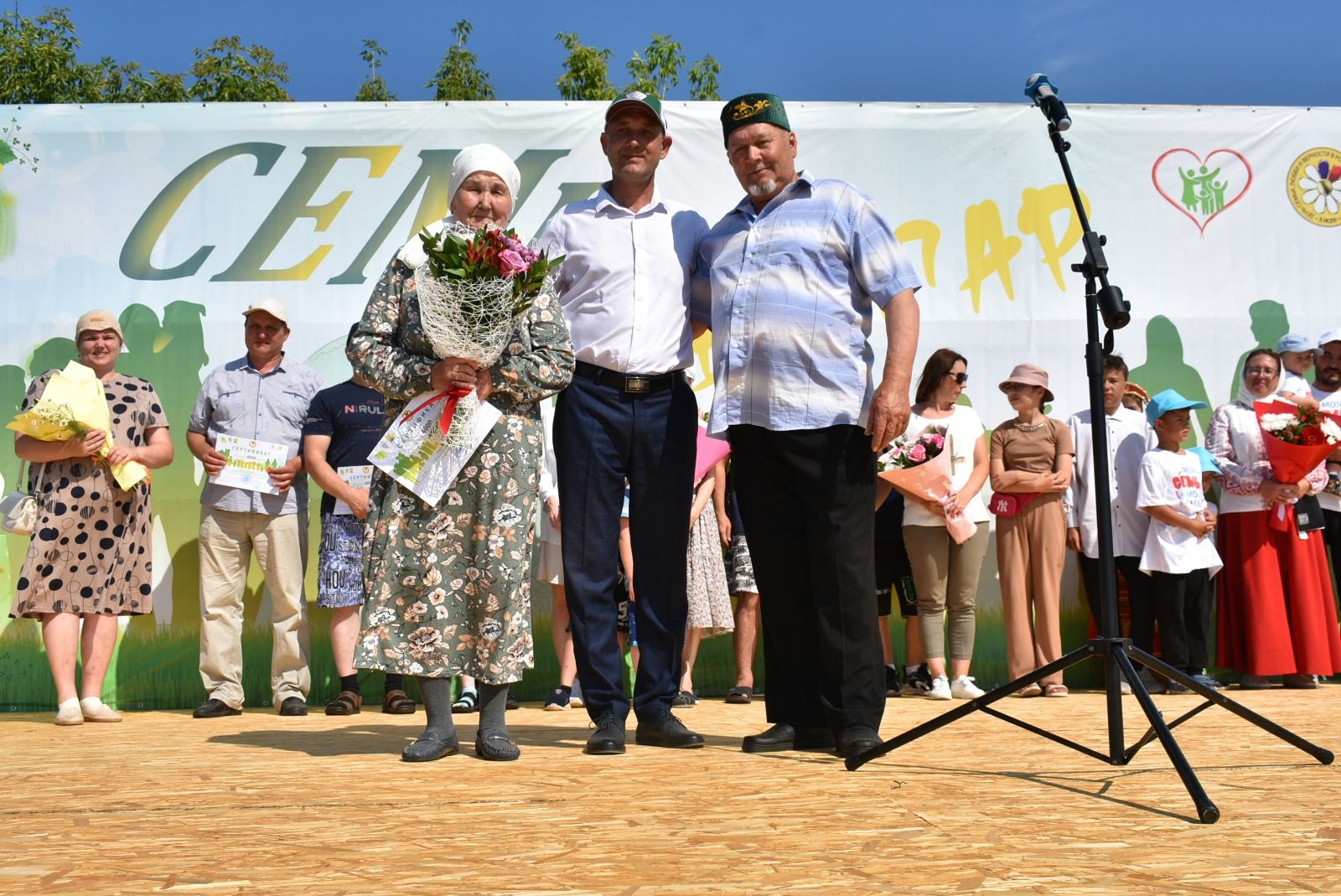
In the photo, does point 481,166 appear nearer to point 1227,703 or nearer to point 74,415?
point 1227,703

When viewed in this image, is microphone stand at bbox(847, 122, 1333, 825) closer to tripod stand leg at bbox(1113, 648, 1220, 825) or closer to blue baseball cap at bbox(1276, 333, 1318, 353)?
tripod stand leg at bbox(1113, 648, 1220, 825)

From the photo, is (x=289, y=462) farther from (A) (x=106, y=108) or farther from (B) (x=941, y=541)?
(B) (x=941, y=541)

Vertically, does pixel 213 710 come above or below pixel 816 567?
below

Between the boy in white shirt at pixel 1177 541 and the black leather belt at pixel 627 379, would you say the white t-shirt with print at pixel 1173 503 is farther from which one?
the black leather belt at pixel 627 379

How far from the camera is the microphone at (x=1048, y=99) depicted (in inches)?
123

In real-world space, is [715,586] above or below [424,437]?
below

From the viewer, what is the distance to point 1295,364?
6.88 metres

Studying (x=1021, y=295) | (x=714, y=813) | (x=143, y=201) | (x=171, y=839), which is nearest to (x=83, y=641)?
(x=143, y=201)

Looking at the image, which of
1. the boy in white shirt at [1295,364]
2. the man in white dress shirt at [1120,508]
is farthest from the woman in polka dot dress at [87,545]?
the boy in white shirt at [1295,364]

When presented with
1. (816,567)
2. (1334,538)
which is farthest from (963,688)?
(816,567)

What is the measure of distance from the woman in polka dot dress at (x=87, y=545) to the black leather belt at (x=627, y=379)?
265 centimetres

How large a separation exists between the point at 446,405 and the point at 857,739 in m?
1.46

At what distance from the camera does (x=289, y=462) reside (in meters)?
6.07

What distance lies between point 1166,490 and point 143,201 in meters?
5.44
